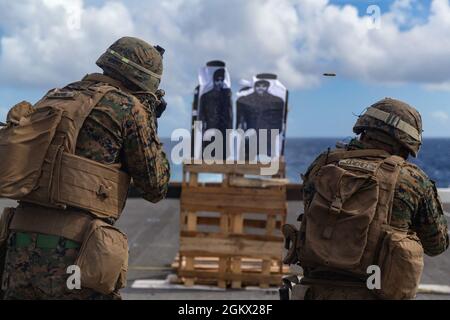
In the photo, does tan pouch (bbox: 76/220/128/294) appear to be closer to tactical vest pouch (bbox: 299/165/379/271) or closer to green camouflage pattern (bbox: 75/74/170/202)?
green camouflage pattern (bbox: 75/74/170/202)

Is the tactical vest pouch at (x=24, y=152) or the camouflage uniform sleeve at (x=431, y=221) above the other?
the tactical vest pouch at (x=24, y=152)

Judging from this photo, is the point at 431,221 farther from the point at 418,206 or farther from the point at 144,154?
the point at 144,154

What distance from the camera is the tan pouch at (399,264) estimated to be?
295 cm

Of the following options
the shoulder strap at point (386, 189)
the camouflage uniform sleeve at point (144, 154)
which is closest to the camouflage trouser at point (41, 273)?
A: the camouflage uniform sleeve at point (144, 154)

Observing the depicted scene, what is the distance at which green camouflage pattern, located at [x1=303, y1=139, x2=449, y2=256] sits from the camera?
3029 mm

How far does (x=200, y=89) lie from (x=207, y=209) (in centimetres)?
444

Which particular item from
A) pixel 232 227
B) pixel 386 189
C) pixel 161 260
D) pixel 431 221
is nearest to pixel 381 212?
pixel 386 189

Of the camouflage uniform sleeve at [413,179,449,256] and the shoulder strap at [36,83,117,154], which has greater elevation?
the shoulder strap at [36,83,117,154]

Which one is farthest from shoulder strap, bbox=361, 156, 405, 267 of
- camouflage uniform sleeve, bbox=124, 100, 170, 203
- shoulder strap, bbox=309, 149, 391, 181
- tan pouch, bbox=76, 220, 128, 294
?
tan pouch, bbox=76, 220, 128, 294

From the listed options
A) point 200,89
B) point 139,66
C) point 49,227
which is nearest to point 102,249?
point 49,227

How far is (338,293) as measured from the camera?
10.2ft

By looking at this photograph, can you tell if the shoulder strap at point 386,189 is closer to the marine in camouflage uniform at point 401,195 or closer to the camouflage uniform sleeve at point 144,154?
the marine in camouflage uniform at point 401,195
